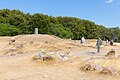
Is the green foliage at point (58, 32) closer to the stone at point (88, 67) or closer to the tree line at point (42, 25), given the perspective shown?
the tree line at point (42, 25)

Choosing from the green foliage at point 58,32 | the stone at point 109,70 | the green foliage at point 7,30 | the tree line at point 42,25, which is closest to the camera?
the stone at point 109,70

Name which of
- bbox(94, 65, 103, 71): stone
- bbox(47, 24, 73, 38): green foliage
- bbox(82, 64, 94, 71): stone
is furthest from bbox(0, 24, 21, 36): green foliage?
bbox(94, 65, 103, 71): stone

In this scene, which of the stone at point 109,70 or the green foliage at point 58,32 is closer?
the stone at point 109,70

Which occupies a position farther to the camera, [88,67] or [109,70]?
[88,67]

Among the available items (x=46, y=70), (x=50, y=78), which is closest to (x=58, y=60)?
(x=46, y=70)

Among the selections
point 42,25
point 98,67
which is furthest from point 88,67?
point 42,25

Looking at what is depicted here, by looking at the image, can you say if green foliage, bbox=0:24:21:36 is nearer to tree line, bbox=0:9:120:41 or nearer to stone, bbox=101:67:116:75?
tree line, bbox=0:9:120:41

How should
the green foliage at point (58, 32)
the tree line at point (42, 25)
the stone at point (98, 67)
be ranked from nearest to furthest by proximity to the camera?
the stone at point (98, 67) < the tree line at point (42, 25) < the green foliage at point (58, 32)

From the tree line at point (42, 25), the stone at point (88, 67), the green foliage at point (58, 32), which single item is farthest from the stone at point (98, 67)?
the green foliage at point (58, 32)

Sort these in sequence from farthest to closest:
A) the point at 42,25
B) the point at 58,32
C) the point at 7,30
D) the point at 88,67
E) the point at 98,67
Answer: the point at 58,32, the point at 42,25, the point at 7,30, the point at 88,67, the point at 98,67

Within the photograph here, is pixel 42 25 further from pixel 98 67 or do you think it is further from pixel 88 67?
pixel 98 67

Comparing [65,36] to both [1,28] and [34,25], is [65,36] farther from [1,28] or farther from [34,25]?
[1,28]

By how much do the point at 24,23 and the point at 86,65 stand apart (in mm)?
49295

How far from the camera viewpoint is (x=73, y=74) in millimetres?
11898
